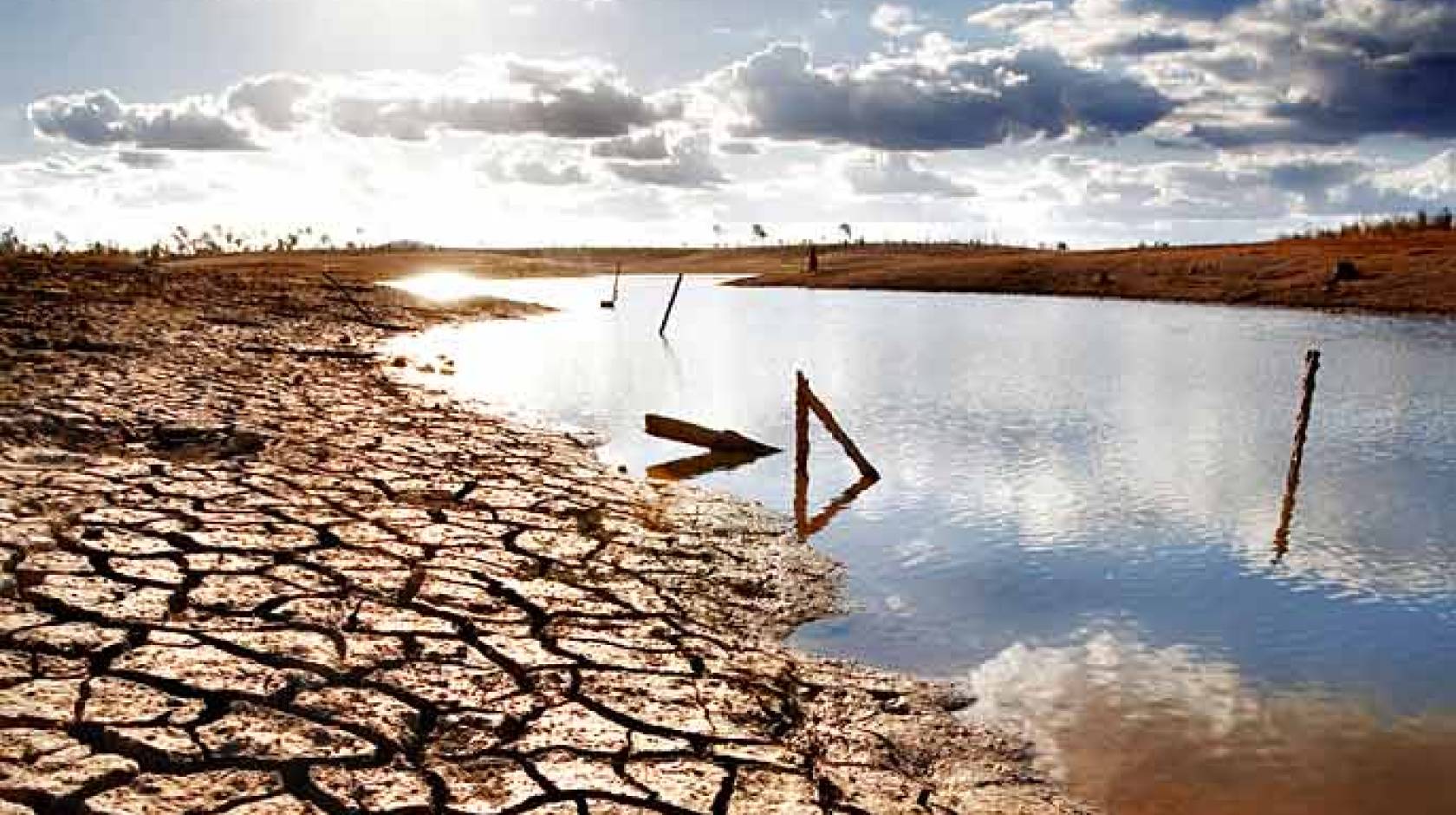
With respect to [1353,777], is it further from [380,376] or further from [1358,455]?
[380,376]

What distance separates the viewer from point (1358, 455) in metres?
14.4

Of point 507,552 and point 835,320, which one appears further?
point 835,320

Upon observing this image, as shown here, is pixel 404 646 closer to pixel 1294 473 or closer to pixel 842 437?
pixel 842 437

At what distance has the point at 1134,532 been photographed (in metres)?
10.2

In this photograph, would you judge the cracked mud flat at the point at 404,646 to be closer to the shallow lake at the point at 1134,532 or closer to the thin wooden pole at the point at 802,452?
the shallow lake at the point at 1134,532

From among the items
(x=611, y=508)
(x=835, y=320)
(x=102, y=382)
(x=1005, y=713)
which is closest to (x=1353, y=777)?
(x=1005, y=713)

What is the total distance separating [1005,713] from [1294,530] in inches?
244

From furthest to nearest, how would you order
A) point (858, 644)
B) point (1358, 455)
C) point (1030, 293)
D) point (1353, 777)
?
point (1030, 293), point (1358, 455), point (858, 644), point (1353, 777)

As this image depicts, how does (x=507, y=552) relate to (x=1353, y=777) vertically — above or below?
above

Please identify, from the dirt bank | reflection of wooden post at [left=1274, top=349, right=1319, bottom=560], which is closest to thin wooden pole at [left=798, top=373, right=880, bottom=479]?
reflection of wooden post at [left=1274, top=349, right=1319, bottom=560]

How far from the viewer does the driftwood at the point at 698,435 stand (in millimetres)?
13148

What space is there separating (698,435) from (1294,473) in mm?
7187

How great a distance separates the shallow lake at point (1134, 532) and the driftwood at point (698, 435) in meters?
0.22

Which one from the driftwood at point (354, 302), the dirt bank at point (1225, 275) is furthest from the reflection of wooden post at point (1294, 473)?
the dirt bank at point (1225, 275)
